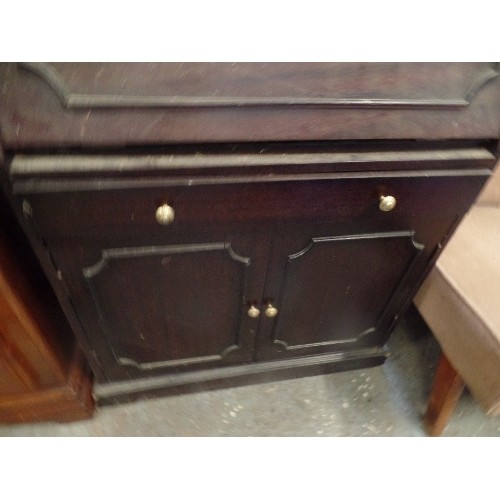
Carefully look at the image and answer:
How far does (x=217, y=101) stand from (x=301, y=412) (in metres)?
0.79

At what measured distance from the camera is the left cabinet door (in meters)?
0.54


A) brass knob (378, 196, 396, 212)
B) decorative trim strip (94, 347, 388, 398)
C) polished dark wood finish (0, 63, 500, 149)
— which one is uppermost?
polished dark wood finish (0, 63, 500, 149)

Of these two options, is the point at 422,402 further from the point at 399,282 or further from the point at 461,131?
the point at 461,131

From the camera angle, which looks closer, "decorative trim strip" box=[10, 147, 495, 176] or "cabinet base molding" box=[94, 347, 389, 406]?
"decorative trim strip" box=[10, 147, 495, 176]


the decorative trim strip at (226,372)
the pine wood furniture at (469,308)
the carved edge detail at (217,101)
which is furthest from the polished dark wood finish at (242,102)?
the decorative trim strip at (226,372)

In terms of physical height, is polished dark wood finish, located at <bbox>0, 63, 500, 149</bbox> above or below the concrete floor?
above

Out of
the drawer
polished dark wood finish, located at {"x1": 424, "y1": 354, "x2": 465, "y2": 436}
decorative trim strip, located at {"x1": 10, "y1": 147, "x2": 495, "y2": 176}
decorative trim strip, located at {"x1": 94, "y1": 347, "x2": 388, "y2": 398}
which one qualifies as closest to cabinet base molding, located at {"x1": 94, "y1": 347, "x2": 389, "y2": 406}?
decorative trim strip, located at {"x1": 94, "y1": 347, "x2": 388, "y2": 398}

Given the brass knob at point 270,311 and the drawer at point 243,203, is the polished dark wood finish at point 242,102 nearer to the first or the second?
the drawer at point 243,203

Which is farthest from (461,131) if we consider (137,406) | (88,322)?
(137,406)

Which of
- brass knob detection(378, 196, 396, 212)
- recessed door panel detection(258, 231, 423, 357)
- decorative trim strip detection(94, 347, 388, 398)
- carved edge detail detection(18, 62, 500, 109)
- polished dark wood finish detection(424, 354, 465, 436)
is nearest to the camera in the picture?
carved edge detail detection(18, 62, 500, 109)

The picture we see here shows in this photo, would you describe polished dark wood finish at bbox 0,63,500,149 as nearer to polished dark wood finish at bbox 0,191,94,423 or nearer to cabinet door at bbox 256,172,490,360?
cabinet door at bbox 256,172,490,360

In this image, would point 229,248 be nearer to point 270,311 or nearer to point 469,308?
point 270,311

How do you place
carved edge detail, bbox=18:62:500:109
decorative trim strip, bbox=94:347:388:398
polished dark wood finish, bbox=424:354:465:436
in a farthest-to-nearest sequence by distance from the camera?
decorative trim strip, bbox=94:347:388:398 < polished dark wood finish, bbox=424:354:465:436 < carved edge detail, bbox=18:62:500:109
